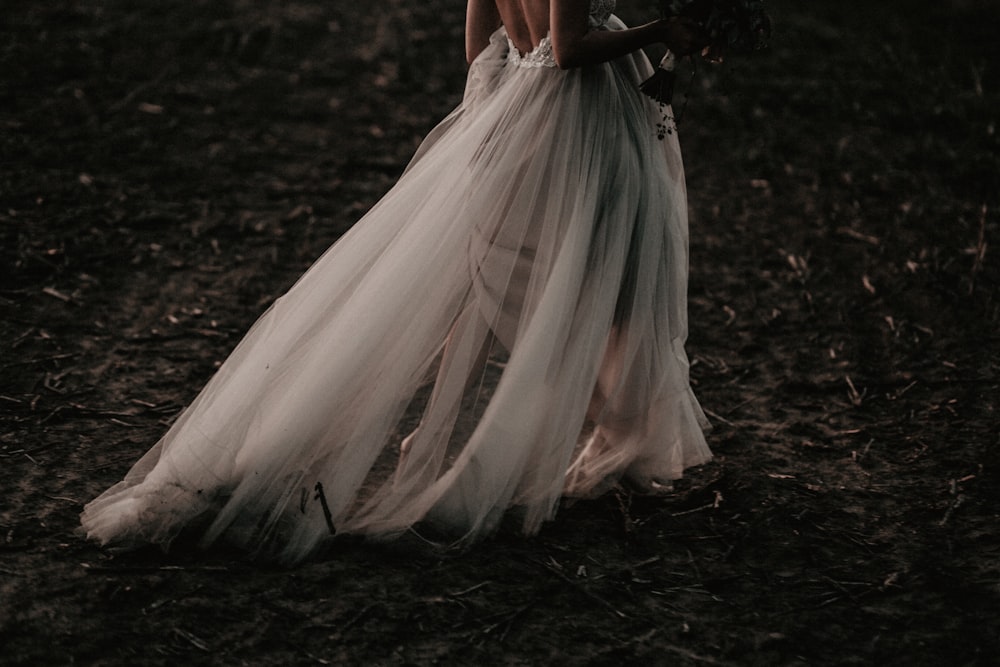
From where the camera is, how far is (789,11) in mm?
9430

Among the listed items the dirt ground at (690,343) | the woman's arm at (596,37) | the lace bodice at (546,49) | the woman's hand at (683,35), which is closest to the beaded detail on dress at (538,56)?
the lace bodice at (546,49)

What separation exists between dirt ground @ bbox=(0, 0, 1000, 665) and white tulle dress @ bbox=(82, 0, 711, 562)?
17 centimetres

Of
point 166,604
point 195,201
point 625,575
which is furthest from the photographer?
point 195,201

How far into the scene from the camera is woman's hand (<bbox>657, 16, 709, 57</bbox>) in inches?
129

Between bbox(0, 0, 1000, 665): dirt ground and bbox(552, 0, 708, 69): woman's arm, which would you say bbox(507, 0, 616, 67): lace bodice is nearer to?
bbox(552, 0, 708, 69): woman's arm

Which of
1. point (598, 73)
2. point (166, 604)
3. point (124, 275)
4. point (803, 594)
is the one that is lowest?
point (803, 594)

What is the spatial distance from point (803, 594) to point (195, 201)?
4.19 metres

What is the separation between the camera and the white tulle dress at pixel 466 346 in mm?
3305

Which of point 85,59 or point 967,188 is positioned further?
point 85,59

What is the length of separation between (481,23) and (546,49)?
370 millimetres

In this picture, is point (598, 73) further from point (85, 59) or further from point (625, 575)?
point (85, 59)

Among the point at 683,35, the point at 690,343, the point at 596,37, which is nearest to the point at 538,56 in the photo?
the point at 596,37

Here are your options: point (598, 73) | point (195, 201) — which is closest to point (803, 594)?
point (598, 73)

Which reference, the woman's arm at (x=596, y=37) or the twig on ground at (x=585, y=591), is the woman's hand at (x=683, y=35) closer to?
the woman's arm at (x=596, y=37)
